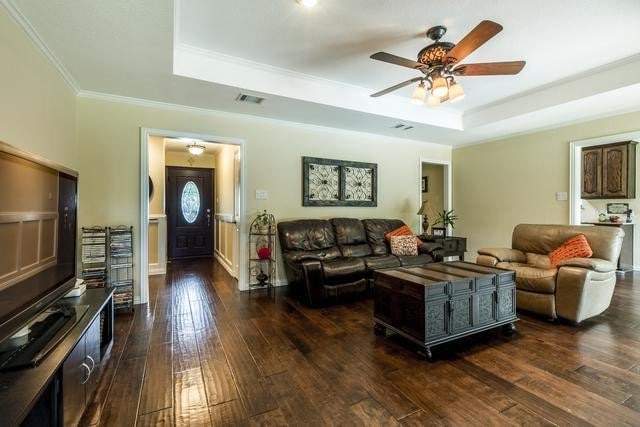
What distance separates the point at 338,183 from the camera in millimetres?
4883

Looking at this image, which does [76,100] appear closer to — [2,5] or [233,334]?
[2,5]

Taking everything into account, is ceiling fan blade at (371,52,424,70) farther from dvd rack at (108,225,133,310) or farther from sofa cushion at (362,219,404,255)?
dvd rack at (108,225,133,310)

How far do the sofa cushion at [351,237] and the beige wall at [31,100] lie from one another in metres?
3.22

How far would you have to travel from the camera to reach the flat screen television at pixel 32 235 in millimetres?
1210

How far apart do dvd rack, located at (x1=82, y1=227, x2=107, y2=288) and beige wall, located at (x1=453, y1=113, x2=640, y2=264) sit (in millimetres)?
5904

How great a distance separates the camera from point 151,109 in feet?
11.8

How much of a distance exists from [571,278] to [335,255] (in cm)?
246

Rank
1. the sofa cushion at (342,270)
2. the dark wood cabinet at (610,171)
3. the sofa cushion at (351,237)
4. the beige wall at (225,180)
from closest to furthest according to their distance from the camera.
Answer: the sofa cushion at (342,270), the sofa cushion at (351,237), the dark wood cabinet at (610,171), the beige wall at (225,180)

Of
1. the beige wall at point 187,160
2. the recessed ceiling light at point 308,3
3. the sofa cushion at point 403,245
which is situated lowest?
the sofa cushion at point 403,245

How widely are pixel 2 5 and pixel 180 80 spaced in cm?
126

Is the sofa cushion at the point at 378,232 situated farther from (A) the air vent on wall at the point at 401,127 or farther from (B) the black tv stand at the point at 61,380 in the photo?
(B) the black tv stand at the point at 61,380

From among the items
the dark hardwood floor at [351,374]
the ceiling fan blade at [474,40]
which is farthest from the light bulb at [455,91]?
the dark hardwood floor at [351,374]

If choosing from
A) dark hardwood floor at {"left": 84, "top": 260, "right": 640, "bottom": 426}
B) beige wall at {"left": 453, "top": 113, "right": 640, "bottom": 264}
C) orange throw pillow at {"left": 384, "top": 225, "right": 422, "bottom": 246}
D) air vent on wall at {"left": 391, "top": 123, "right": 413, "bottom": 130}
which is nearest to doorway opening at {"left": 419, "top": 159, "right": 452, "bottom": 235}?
beige wall at {"left": 453, "top": 113, "right": 640, "bottom": 264}

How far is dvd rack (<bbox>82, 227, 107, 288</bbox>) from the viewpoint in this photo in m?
3.06
